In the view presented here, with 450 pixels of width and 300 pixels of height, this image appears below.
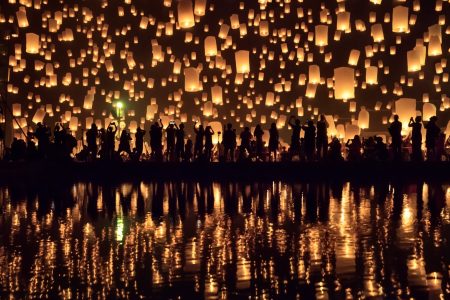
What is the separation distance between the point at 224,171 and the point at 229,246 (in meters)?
11.3

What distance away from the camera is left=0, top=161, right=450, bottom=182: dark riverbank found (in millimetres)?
16203

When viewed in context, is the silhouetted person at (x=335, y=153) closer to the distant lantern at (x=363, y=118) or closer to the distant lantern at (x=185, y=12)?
the distant lantern at (x=185, y=12)

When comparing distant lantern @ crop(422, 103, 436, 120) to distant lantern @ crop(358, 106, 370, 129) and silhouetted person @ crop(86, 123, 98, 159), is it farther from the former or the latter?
silhouetted person @ crop(86, 123, 98, 159)

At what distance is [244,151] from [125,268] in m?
14.6

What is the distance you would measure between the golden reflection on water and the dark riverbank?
15.8ft

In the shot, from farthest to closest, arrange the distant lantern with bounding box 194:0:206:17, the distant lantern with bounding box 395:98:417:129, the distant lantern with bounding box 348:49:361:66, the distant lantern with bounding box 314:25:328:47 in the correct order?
the distant lantern with bounding box 348:49:361:66, the distant lantern with bounding box 314:25:328:47, the distant lantern with bounding box 395:98:417:129, the distant lantern with bounding box 194:0:206:17

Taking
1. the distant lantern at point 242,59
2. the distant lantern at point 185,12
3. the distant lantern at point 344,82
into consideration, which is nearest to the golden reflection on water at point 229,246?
the distant lantern at point 344,82

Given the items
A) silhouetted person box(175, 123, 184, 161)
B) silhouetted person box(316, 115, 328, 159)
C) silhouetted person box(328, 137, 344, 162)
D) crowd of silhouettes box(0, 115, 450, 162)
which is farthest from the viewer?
silhouetted person box(175, 123, 184, 161)

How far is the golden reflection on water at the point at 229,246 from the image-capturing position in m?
4.70

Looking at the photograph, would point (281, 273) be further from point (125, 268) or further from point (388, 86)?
point (388, 86)

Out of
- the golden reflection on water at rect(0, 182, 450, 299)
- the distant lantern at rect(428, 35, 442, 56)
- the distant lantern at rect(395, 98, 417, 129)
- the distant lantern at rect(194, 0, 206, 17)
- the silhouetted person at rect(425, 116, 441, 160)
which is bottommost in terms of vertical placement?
the golden reflection on water at rect(0, 182, 450, 299)

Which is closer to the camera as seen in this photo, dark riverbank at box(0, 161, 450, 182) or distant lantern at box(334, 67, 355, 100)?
dark riverbank at box(0, 161, 450, 182)

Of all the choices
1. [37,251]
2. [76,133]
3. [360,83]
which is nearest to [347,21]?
[360,83]

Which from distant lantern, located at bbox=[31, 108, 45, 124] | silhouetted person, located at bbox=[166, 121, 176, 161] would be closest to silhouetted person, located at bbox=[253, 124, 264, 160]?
silhouetted person, located at bbox=[166, 121, 176, 161]
